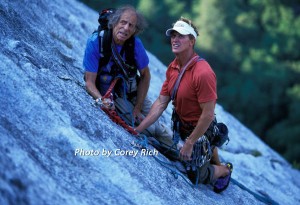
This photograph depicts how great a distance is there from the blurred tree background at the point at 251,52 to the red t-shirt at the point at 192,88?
969 inches

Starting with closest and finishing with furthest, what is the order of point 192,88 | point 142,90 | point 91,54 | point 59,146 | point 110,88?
point 59,146, point 192,88, point 91,54, point 110,88, point 142,90

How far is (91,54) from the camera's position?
5605 mm

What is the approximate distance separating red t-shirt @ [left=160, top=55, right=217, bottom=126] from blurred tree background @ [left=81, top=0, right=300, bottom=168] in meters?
24.6

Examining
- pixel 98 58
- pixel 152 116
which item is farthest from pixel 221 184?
pixel 98 58

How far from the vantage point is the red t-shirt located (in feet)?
17.3

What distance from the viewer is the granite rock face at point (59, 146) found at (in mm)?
3713

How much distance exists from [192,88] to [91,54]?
1.39 meters

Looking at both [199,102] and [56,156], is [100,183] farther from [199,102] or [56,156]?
[199,102]

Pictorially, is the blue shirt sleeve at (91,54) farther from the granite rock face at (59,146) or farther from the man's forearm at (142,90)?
the man's forearm at (142,90)

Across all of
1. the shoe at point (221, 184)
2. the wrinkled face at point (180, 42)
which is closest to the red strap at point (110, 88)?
the wrinkled face at point (180, 42)

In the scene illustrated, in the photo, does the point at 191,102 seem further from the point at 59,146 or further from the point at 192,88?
the point at 59,146

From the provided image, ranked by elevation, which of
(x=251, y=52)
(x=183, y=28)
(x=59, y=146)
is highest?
(x=251, y=52)

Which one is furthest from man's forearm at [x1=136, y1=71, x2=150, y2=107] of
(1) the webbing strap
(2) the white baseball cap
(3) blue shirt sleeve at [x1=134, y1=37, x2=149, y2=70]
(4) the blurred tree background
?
(4) the blurred tree background

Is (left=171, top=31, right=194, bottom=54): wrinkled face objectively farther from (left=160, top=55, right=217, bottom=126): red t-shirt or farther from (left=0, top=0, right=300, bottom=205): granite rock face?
(left=0, top=0, right=300, bottom=205): granite rock face
